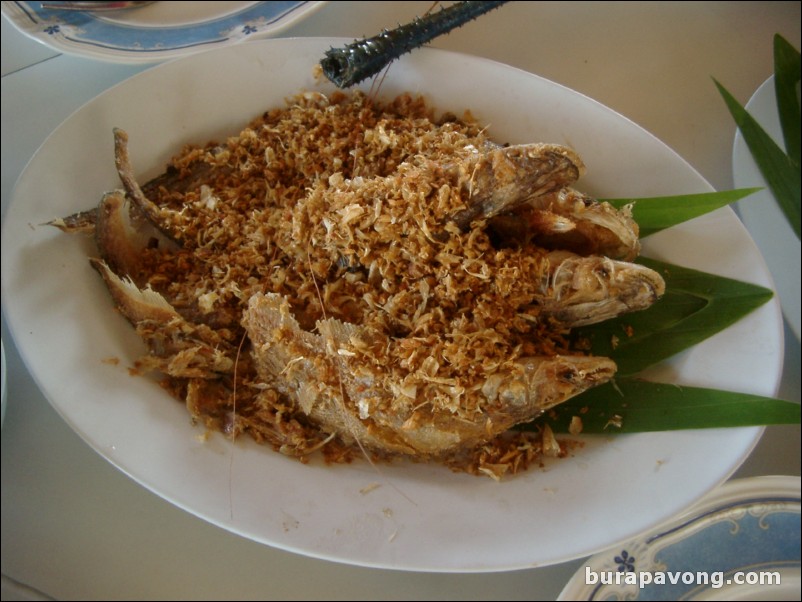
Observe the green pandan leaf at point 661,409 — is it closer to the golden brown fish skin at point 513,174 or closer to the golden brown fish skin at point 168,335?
the golden brown fish skin at point 513,174

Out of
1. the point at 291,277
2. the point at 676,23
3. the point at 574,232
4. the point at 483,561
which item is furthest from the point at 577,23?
the point at 483,561

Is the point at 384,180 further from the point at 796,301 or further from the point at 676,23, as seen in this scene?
the point at 676,23

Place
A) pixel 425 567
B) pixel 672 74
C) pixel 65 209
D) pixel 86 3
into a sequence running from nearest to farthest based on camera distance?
1. pixel 425 567
2. pixel 65 209
3. pixel 86 3
4. pixel 672 74

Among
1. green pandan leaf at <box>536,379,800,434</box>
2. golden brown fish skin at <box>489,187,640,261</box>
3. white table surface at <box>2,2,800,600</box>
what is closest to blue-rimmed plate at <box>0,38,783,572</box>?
green pandan leaf at <box>536,379,800,434</box>

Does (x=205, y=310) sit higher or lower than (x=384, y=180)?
lower

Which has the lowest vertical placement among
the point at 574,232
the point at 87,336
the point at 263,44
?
the point at 87,336

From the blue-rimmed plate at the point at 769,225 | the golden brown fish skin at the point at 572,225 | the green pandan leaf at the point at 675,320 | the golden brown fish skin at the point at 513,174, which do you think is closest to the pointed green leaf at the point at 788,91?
the blue-rimmed plate at the point at 769,225

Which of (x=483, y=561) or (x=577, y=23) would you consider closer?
(x=483, y=561)

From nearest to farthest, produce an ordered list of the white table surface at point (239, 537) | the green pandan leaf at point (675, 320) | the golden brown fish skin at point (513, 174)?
A: the golden brown fish skin at point (513, 174) < the green pandan leaf at point (675, 320) < the white table surface at point (239, 537)
